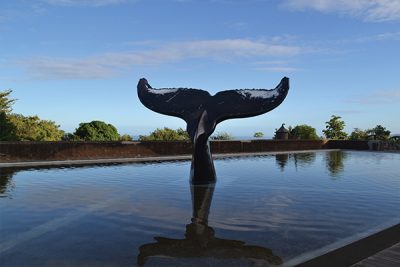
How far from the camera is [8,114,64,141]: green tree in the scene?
3641 centimetres

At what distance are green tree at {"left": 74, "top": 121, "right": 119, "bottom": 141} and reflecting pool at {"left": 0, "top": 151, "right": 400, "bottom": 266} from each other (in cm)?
2251

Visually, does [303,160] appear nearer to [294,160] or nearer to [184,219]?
[294,160]

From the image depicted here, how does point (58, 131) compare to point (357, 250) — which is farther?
point (58, 131)

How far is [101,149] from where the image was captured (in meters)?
25.3

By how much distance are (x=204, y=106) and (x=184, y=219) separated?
624 centimetres

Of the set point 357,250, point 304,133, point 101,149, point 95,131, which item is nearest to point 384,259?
point 357,250

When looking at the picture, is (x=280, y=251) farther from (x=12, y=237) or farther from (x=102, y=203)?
(x=102, y=203)

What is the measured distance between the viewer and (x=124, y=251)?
257 inches

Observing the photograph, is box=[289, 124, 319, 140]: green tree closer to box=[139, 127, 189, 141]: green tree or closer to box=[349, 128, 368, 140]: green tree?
box=[349, 128, 368, 140]: green tree

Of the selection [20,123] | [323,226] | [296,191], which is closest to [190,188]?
[296,191]

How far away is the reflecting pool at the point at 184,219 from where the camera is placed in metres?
6.34

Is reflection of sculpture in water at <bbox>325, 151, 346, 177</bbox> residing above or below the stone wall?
below

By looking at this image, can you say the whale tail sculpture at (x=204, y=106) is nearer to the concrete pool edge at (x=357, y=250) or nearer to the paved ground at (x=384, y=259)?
the concrete pool edge at (x=357, y=250)

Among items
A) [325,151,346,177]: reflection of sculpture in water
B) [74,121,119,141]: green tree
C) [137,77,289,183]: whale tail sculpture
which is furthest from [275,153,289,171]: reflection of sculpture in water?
[74,121,119,141]: green tree
